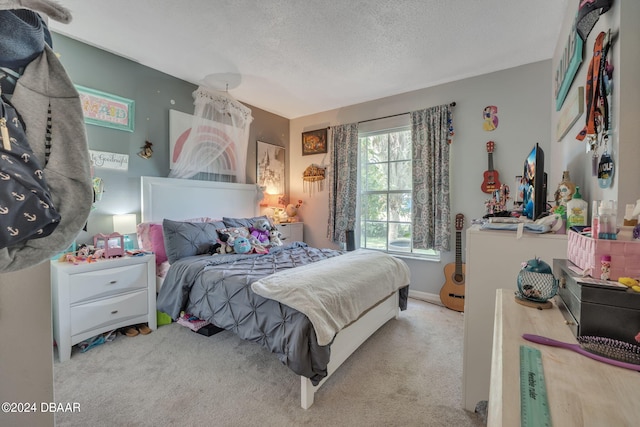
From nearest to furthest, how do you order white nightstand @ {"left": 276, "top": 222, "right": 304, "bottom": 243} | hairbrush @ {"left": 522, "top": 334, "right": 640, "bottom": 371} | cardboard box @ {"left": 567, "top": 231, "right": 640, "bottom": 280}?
1. hairbrush @ {"left": 522, "top": 334, "right": 640, "bottom": 371}
2. cardboard box @ {"left": 567, "top": 231, "right": 640, "bottom": 280}
3. white nightstand @ {"left": 276, "top": 222, "right": 304, "bottom": 243}

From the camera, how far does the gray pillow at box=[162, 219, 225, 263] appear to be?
2.57 metres

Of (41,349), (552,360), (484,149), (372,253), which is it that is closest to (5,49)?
(41,349)

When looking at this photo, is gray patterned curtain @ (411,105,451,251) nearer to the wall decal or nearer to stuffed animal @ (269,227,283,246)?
stuffed animal @ (269,227,283,246)

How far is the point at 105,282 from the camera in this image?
2207 millimetres

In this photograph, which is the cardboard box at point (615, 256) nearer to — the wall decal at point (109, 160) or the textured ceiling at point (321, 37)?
the textured ceiling at point (321, 37)

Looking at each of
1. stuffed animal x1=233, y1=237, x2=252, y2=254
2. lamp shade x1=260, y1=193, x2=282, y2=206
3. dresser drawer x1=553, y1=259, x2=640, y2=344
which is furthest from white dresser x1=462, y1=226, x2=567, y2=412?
lamp shade x1=260, y1=193, x2=282, y2=206

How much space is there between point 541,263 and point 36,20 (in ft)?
5.39

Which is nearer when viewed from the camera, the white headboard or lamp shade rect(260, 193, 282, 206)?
the white headboard

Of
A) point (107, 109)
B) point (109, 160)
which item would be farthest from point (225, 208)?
point (107, 109)

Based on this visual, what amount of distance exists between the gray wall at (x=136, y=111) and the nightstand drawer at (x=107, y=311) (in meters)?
0.70

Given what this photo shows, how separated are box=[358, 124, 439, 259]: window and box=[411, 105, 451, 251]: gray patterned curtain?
0.67 feet

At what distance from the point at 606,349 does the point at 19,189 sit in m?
1.31

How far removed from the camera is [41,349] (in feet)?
2.99

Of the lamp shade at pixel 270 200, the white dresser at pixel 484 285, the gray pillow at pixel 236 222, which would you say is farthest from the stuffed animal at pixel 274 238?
the white dresser at pixel 484 285
